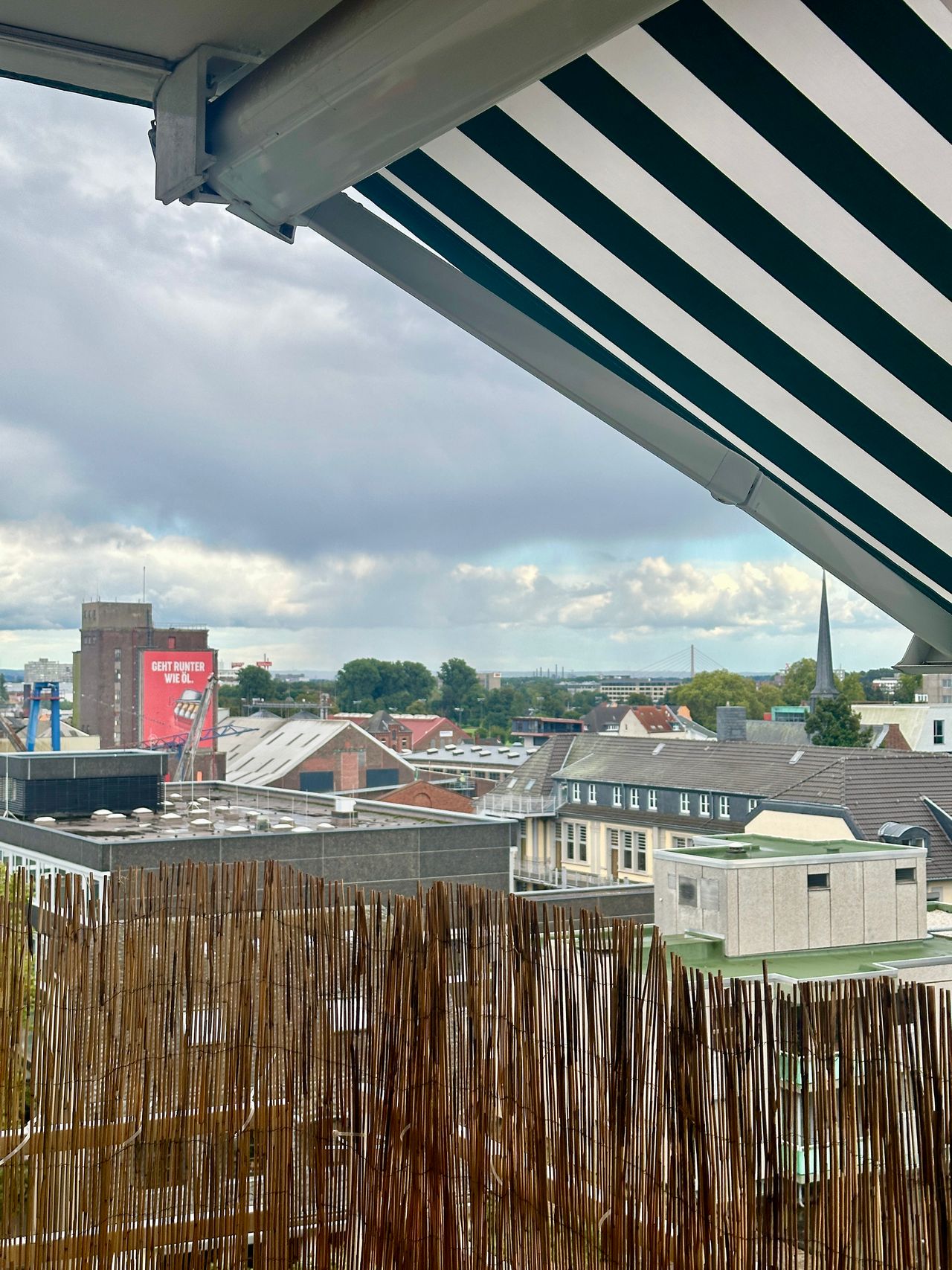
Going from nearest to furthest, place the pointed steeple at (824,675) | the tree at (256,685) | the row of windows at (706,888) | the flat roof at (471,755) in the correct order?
the row of windows at (706,888)
the pointed steeple at (824,675)
the flat roof at (471,755)
the tree at (256,685)

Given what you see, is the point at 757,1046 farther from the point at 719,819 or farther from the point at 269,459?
the point at 269,459

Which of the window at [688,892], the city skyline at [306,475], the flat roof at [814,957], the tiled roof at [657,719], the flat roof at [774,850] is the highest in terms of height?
the city skyline at [306,475]

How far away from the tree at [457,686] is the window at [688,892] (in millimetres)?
24114

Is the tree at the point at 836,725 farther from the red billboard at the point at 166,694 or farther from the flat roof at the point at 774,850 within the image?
the red billboard at the point at 166,694

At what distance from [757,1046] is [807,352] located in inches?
39.3

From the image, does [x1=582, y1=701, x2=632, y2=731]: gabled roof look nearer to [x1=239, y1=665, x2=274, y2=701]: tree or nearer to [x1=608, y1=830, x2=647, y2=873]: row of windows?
[x1=608, y1=830, x2=647, y2=873]: row of windows

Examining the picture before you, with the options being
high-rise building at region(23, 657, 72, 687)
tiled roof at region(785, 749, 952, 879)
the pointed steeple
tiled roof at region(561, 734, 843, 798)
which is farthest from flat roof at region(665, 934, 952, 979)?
high-rise building at region(23, 657, 72, 687)

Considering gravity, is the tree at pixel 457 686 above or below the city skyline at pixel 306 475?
below

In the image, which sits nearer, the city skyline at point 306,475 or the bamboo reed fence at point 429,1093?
the bamboo reed fence at point 429,1093

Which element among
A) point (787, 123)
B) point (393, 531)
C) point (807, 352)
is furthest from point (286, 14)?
point (393, 531)

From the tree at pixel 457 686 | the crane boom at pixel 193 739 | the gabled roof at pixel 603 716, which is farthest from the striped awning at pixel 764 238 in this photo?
the tree at pixel 457 686

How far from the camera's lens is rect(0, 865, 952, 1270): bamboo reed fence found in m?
1.35

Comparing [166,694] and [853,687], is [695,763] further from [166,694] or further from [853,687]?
[166,694]

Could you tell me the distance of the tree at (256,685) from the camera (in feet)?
129
